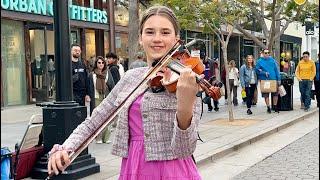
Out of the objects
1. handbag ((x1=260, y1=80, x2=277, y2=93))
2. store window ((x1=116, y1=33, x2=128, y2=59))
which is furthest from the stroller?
store window ((x1=116, y1=33, x2=128, y2=59))

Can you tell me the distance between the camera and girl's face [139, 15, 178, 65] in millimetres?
2502

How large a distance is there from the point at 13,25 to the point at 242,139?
1122 centimetres

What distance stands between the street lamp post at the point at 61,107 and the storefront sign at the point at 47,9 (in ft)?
36.9

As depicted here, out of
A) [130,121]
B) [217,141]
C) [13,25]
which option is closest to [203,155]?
[217,141]

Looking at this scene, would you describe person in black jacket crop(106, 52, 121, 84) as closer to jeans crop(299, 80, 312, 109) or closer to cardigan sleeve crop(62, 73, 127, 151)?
jeans crop(299, 80, 312, 109)

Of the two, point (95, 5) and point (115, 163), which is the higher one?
point (95, 5)

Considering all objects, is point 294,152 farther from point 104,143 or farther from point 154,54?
point 154,54

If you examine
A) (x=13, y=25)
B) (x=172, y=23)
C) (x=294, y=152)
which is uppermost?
(x=13, y=25)

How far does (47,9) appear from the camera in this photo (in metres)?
19.3

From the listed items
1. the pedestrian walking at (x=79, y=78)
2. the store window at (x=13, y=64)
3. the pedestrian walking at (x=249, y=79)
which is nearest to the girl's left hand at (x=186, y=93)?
the pedestrian walking at (x=79, y=78)

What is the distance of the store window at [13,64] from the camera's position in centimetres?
1784

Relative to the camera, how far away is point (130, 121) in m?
2.57

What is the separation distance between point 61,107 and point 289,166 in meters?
3.42

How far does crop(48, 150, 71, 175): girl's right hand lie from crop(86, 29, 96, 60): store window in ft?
66.1
